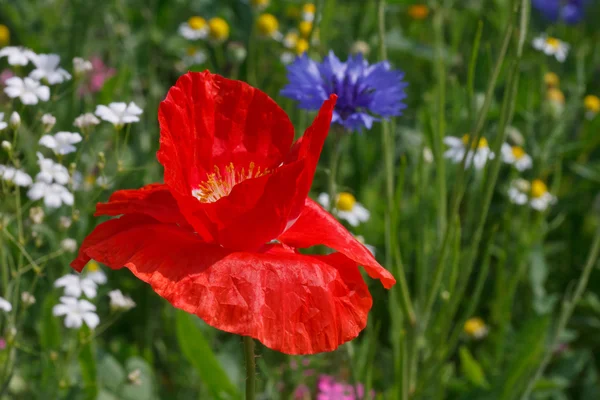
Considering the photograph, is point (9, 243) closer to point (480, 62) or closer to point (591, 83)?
point (480, 62)

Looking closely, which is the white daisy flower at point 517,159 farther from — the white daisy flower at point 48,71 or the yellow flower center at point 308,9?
the white daisy flower at point 48,71

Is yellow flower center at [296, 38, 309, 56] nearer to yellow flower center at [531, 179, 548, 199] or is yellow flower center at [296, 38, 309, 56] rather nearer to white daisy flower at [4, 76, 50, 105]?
yellow flower center at [531, 179, 548, 199]

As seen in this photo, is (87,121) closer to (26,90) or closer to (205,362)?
(26,90)

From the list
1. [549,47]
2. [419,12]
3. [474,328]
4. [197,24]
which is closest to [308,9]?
[197,24]

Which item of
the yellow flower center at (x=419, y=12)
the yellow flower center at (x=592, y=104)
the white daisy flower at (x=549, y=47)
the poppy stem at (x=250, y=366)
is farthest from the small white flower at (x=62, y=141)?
the yellow flower center at (x=419, y=12)

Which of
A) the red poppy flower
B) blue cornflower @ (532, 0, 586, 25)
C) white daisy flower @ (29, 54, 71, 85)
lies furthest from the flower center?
blue cornflower @ (532, 0, 586, 25)

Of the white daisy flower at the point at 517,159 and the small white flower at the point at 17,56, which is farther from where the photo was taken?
the white daisy flower at the point at 517,159
